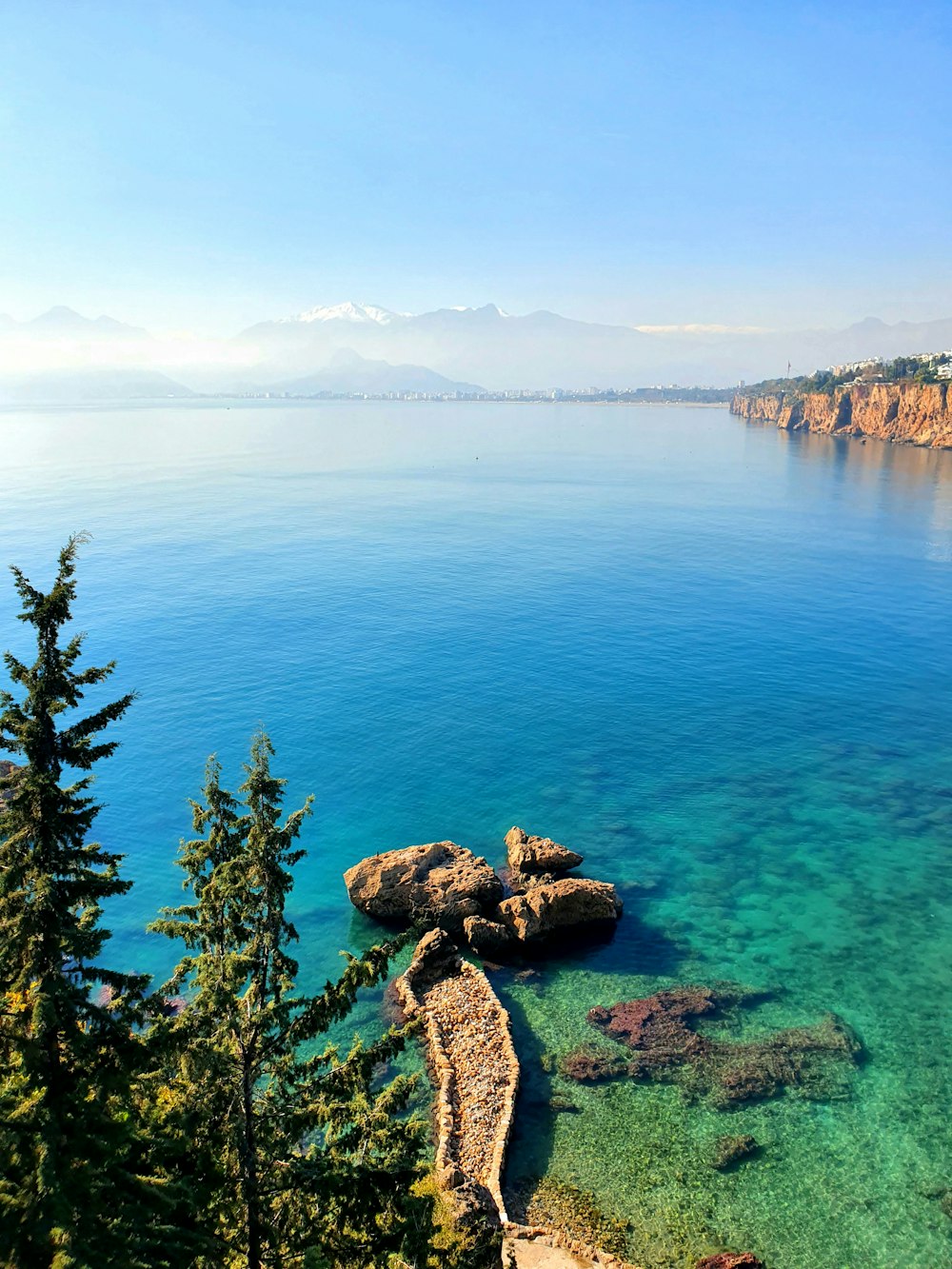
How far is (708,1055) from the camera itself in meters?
34.8

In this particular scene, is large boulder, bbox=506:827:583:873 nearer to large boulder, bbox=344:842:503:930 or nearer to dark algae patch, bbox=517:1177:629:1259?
large boulder, bbox=344:842:503:930

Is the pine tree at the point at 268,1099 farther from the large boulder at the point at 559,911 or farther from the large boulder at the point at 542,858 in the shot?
the large boulder at the point at 542,858

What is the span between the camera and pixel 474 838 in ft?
168

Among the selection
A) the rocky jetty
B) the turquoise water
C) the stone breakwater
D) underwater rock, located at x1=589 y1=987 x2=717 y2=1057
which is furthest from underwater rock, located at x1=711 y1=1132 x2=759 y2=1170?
the rocky jetty

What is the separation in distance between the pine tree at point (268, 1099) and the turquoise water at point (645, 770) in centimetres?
1281

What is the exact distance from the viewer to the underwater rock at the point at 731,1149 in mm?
29516

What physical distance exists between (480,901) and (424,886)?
3.14 meters

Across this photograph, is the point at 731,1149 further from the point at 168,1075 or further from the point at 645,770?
the point at 645,770

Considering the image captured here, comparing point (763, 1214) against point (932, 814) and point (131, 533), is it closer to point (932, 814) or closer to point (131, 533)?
point (932, 814)

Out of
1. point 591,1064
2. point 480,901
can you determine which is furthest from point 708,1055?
point 480,901

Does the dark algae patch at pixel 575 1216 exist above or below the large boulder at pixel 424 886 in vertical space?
below

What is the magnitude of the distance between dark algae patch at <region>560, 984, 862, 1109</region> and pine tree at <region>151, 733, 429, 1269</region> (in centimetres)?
1724

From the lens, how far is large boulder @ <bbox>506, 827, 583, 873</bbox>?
4625 cm

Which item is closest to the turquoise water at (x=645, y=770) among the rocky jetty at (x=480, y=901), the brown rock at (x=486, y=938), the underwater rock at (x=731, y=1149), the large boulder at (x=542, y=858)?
the underwater rock at (x=731, y=1149)
